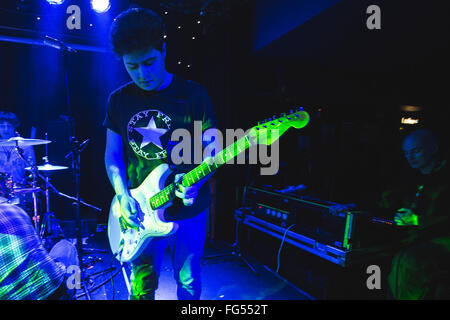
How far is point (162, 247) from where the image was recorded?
160cm

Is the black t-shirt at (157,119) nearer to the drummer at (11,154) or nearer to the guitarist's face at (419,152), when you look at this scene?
the guitarist's face at (419,152)

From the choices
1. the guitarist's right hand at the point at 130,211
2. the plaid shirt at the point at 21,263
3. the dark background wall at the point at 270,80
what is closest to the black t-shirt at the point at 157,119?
the guitarist's right hand at the point at 130,211

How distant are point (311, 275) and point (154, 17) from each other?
9.16 ft

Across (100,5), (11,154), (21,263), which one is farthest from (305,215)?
(11,154)

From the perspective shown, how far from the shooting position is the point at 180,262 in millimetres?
1508

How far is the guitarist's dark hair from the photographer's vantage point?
1.45 meters

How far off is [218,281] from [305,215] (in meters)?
1.30

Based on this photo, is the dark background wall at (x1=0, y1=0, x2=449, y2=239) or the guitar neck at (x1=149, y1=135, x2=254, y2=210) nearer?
the guitar neck at (x1=149, y1=135, x2=254, y2=210)

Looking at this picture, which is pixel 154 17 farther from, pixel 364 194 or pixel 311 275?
pixel 364 194

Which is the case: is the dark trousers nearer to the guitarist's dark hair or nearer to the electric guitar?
the electric guitar

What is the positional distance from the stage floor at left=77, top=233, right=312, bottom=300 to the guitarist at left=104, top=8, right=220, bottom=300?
1.13 m

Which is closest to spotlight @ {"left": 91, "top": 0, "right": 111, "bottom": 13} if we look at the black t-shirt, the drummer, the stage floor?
the drummer
